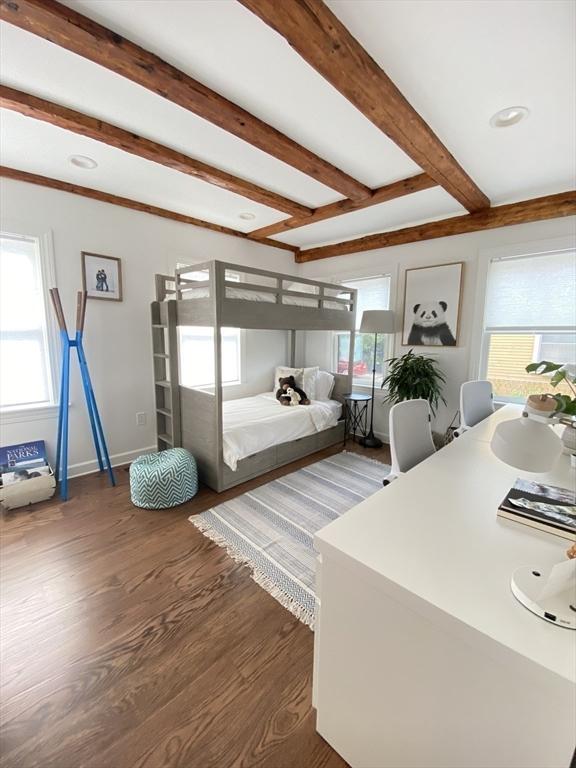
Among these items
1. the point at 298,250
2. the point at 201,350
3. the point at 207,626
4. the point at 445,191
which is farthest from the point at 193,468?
the point at 298,250

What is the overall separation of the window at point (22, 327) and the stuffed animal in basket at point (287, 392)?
7.34ft

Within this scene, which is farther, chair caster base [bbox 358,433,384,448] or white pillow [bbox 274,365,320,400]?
white pillow [bbox 274,365,320,400]

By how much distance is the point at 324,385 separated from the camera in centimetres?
413

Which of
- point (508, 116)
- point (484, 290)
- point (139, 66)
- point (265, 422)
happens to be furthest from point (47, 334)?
point (484, 290)

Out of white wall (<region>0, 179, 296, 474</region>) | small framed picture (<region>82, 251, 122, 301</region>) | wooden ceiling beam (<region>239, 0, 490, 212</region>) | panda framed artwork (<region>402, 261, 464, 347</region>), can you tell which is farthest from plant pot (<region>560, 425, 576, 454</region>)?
small framed picture (<region>82, 251, 122, 301</region>)

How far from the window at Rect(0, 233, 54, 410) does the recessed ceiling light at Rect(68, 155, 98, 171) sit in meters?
0.75

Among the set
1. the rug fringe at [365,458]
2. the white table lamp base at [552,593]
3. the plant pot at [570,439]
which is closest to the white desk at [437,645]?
the white table lamp base at [552,593]

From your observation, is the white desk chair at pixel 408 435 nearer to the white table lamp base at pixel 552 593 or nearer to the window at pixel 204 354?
the white table lamp base at pixel 552 593

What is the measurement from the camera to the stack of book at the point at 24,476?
2486 mm

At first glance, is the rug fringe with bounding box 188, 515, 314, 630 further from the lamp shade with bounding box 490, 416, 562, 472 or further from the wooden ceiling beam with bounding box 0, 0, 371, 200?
the wooden ceiling beam with bounding box 0, 0, 371, 200

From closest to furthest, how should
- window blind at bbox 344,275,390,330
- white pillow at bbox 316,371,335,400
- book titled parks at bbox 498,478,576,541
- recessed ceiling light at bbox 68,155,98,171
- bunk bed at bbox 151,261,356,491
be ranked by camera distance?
book titled parks at bbox 498,478,576,541
recessed ceiling light at bbox 68,155,98,171
bunk bed at bbox 151,261,356,491
window blind at bbox 344,275,390,330
white pillow at bbox 316,371,335,400

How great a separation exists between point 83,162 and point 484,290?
3632 millimetres

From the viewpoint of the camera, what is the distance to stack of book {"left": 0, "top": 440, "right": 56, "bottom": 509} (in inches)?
97.9

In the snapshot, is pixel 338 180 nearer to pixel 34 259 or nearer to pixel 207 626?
pixel 34 259
